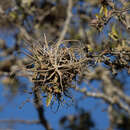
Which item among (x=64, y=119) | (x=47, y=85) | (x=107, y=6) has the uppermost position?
(x=107, y=6)

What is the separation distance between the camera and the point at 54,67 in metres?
1.13

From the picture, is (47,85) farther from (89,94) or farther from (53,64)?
(89,94)

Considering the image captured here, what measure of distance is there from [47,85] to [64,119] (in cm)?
236

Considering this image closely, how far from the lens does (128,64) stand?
1360 mm

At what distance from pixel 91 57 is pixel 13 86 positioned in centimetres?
231

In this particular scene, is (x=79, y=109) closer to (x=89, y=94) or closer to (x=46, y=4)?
(x=89, y=94)

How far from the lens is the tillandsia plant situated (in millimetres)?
1140

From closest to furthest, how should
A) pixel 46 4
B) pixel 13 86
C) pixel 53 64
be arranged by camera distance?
pixel 53 64 → pixel 46 4 → pixel 13 86

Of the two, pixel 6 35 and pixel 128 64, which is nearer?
pixel 128 64

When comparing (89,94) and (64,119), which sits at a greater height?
(89,94)

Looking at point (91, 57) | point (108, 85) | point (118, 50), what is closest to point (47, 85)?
point (91, 57)

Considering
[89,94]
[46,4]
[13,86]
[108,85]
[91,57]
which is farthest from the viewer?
[13,86]

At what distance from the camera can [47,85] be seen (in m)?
1.16

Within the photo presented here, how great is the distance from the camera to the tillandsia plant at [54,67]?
1140 millimetres
